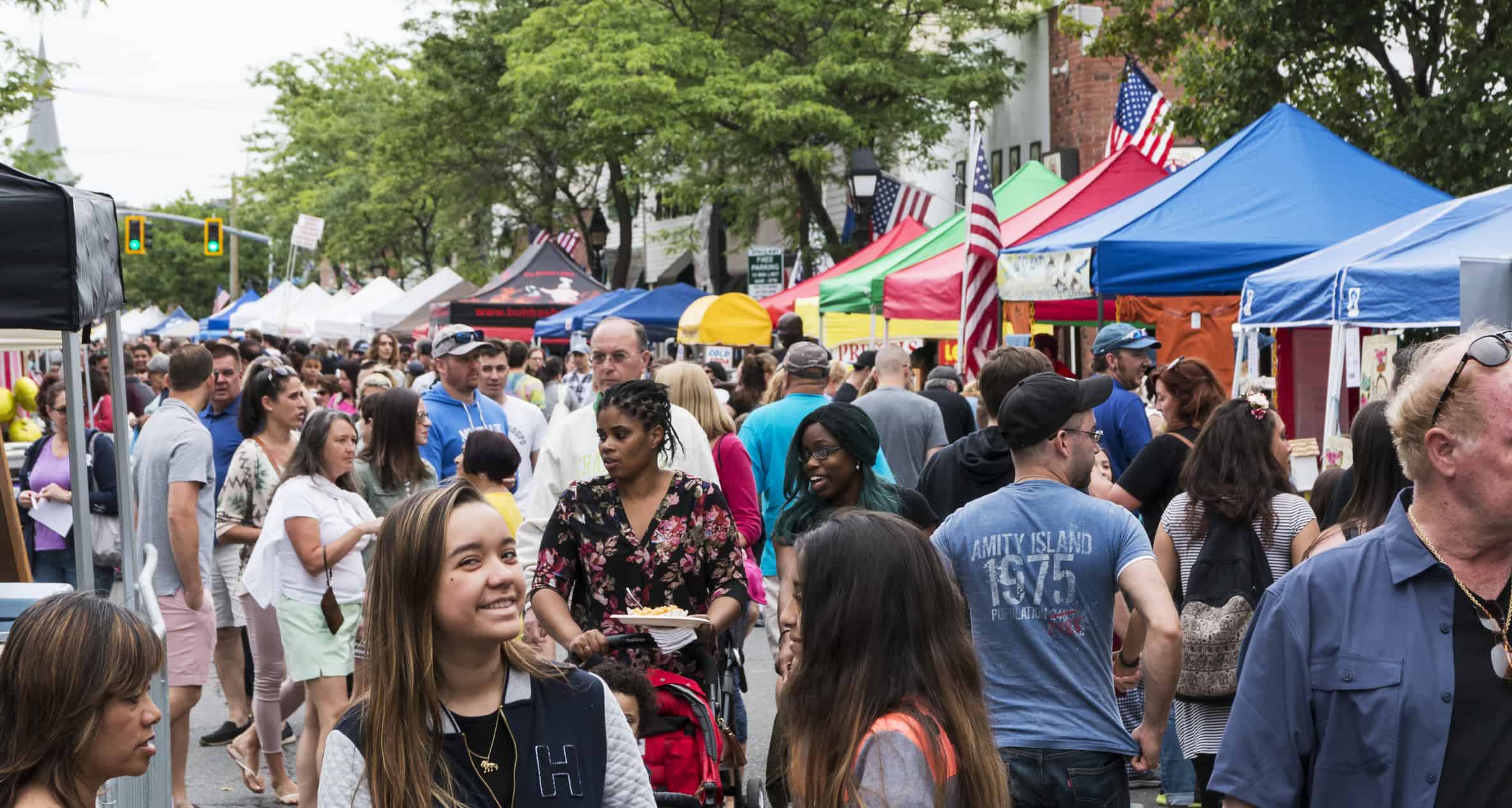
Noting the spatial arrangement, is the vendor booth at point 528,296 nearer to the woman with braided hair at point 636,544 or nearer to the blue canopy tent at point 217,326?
the blue canopy tent at point 217,326

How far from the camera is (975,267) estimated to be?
43.9ft


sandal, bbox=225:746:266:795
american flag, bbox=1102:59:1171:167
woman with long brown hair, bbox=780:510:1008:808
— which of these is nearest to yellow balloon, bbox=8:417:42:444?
sandal, bbox=225:746:266:795

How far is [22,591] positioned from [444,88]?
3886 cm

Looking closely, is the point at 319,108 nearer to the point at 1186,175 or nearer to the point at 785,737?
the point at 1186,175

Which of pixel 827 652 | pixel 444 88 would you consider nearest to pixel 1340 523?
pixel 827 652

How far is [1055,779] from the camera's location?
4.39 metres

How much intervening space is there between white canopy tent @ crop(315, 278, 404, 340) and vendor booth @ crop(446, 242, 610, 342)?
659 centimetres

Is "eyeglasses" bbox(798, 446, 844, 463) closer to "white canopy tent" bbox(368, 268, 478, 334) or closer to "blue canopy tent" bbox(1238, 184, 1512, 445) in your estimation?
"blue canopy tent" bbox(1238, 184, 1512, 445)

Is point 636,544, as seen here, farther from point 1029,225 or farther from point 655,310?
point 655,310

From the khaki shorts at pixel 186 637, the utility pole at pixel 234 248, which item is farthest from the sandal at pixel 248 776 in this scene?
the utility pole at pixel 234 248

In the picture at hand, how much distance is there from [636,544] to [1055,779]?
162cm

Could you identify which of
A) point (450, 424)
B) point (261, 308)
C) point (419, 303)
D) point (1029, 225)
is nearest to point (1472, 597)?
point (450, 424)

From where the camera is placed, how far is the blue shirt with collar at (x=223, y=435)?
946 cm

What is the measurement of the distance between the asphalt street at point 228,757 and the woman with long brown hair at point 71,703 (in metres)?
4.67
